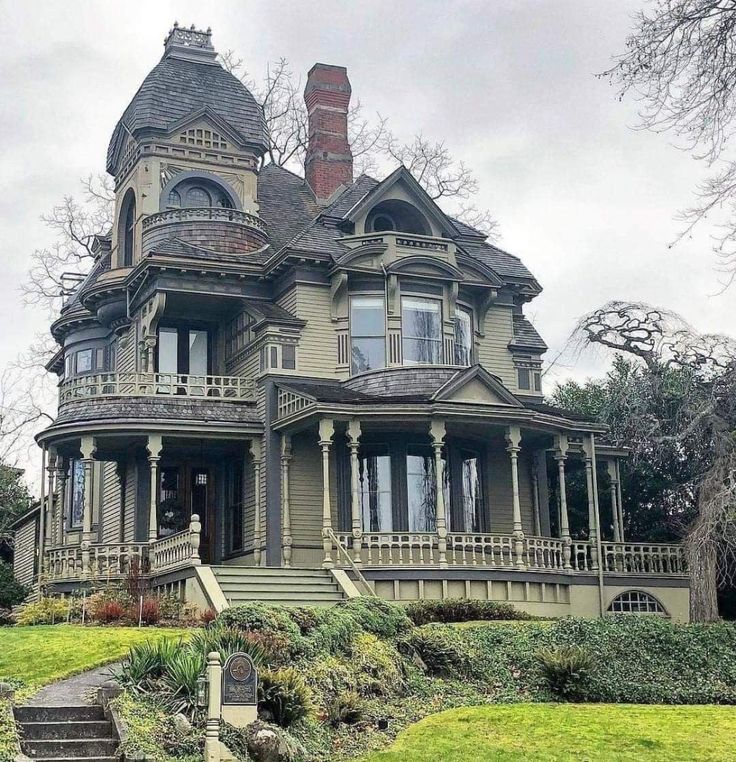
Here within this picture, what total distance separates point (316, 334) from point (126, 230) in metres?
7.83

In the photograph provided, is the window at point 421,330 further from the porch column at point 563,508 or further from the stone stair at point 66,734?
the stone stair at point 66,734

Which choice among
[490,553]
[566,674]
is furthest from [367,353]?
[566,674]

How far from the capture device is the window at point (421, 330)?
3056 cm

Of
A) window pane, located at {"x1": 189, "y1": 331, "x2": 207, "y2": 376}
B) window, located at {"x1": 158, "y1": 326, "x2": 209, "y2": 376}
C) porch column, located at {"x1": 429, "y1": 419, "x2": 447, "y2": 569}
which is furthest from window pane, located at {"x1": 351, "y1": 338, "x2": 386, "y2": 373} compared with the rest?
window pane, located at {"x1": 189, "y1": 331, "x2": 207, "y2": 376}

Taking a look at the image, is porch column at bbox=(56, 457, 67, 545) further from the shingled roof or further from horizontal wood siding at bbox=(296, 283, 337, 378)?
the shingled roof

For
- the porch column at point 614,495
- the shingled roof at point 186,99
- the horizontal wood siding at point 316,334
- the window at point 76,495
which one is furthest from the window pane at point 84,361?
the porch column at point 614,495

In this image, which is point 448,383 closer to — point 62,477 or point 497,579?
point 497,579

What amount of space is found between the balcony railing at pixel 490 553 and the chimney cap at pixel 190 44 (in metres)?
16.2

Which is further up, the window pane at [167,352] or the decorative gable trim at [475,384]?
the window pane at [167,352]

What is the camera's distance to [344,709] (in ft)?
51.5

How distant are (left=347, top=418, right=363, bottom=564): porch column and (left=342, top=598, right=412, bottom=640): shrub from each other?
5962 millimetres

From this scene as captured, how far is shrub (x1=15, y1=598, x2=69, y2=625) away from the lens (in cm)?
2481

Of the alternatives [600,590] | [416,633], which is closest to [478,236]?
[600,590]

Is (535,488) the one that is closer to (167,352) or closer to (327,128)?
(167,352)
